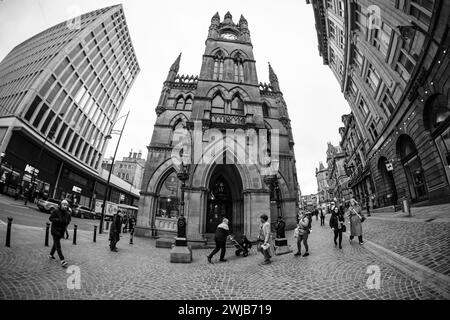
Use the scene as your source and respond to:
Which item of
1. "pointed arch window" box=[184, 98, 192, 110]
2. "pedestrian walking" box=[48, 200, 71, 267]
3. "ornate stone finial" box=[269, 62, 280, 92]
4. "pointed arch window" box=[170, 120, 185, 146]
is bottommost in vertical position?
"pedestrian walking" box=[48, 200, 71, 267]

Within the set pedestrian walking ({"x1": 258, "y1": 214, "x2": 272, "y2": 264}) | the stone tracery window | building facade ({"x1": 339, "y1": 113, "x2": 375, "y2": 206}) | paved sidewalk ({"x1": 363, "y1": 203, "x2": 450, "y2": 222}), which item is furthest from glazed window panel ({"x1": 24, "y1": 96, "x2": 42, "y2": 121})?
building facade ({"x1": 339, "y1": 113, "x2": 375, "y2": 206})

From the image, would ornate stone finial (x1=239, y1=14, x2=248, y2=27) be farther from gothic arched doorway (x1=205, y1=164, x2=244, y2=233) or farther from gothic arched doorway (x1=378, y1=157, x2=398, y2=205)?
gothic arched doorway (x1=378, y1=157, x2=398, y2=205)

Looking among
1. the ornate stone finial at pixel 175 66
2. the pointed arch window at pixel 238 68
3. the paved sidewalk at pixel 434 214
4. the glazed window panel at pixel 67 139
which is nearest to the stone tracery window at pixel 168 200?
the pointed arch window at pixel 238 68

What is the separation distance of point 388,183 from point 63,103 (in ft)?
164

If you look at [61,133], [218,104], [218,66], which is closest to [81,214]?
[61,133]

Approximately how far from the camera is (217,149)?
39.7 ft

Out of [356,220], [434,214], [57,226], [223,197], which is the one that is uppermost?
[223,197]

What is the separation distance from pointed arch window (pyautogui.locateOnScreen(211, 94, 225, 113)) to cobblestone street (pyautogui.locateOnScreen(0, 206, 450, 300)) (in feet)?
39.0

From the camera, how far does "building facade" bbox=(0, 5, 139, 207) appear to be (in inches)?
917

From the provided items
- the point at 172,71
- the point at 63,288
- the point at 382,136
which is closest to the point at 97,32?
the point at 172,71

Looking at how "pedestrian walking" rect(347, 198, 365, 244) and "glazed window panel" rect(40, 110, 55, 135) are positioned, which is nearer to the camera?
"pedestrian walking" rect(347, 198, 365, 244)

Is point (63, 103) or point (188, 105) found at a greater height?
point (63, 103)

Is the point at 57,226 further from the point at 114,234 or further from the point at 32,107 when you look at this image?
the point at 32,107
